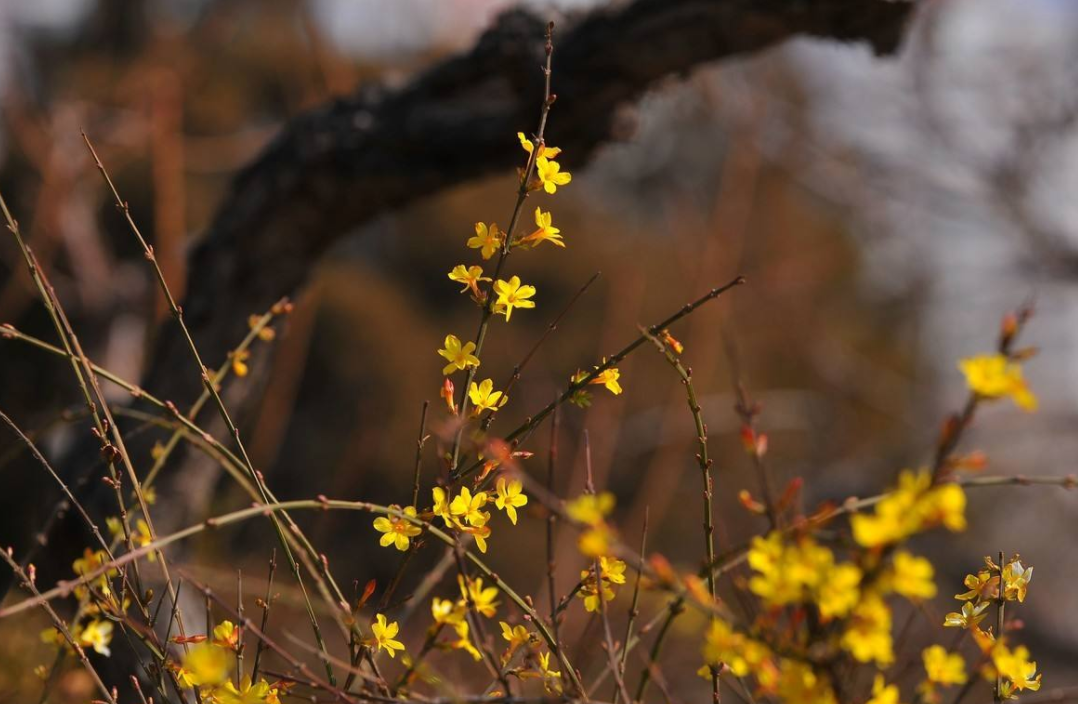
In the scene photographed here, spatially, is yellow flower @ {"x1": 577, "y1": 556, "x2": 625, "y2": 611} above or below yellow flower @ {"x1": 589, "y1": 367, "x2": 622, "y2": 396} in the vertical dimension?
below

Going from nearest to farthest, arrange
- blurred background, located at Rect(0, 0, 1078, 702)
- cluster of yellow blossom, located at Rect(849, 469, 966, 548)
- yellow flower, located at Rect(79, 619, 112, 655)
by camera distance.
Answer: cluster of yellow blossom, located at Rect(849, 469, 966, 548) → yellow flower, located at Rect(79, 619, 112, 655) → blurred background, located at Rect(0, 0, 1078, 702)

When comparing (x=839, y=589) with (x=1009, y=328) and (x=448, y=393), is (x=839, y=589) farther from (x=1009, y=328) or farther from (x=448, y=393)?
(x=448, y=393)

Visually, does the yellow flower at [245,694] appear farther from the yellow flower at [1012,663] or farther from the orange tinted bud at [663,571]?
the yellow flower at [1012,663]

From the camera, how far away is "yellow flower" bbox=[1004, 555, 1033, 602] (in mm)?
1104

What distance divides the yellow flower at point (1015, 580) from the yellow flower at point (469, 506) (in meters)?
0.59

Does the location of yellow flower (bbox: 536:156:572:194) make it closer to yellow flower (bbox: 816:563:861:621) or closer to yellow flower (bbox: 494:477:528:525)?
yellow flower (bbox: 494:477:528:525)

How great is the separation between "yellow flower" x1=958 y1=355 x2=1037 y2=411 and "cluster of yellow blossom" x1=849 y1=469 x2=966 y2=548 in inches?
3.0

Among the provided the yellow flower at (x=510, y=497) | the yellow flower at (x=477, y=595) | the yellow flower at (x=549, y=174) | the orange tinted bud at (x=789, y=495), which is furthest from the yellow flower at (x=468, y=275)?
the orange tinted bud at (x=789, y=495)

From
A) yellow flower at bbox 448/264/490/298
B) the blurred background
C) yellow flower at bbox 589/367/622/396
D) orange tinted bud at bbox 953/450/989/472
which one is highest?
yellow flower at bbox 448/264/490/298

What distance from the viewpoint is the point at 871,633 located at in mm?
740

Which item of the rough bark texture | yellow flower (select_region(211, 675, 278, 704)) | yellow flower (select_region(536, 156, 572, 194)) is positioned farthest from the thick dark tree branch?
yellow flower (select_region(211, 675, 278, 704))

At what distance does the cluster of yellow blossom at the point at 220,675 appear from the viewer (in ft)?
2.72

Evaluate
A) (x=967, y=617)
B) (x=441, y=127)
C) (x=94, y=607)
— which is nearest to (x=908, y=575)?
(x=967, y=617)

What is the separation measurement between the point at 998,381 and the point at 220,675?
0.67 m
